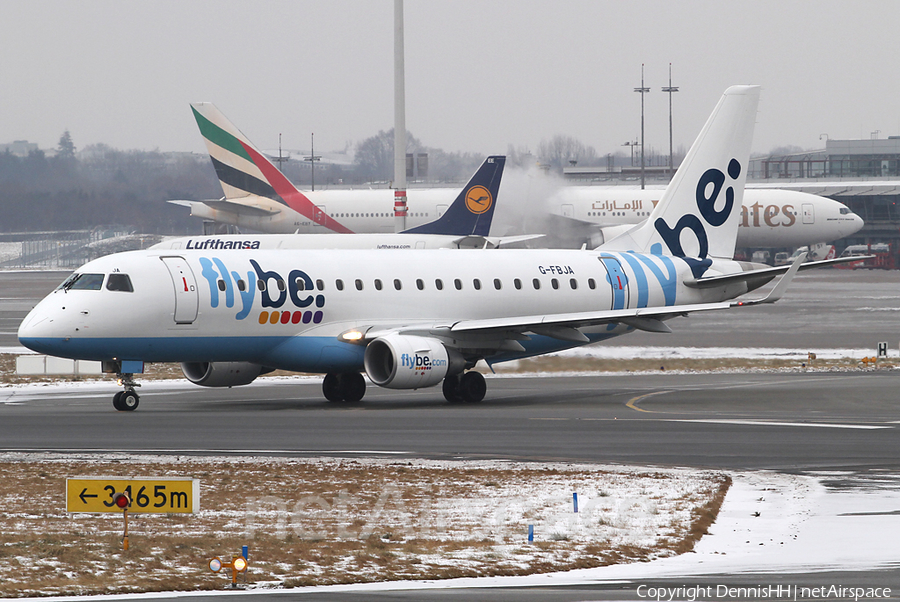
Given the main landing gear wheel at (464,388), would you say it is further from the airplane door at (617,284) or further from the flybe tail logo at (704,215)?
the flybe tail logo at (704,215)

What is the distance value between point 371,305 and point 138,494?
18801 millimetres

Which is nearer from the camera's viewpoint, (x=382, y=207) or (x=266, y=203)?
(x=266, y=203)

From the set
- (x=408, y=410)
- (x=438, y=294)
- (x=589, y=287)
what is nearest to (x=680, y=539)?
(x=408, y=410)

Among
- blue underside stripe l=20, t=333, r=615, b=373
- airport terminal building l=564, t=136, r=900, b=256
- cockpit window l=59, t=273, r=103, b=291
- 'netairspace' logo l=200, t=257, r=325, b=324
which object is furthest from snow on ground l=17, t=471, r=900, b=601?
airport terminal building l=564, t=136, r=900, b=256

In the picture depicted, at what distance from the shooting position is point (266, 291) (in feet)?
101

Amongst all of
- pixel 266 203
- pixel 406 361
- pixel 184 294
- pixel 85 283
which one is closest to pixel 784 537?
pixel 406 361

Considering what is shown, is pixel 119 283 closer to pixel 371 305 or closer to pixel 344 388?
pixel 371 305

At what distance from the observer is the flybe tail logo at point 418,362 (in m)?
29.8

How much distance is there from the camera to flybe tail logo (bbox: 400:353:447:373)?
29812mm

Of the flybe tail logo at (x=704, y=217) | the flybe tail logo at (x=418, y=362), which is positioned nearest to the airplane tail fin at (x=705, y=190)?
the flybe tail logo at (x=704, y=217)

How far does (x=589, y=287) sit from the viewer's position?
119 ft

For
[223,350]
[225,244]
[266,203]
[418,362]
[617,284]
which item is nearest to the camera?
[418,362]

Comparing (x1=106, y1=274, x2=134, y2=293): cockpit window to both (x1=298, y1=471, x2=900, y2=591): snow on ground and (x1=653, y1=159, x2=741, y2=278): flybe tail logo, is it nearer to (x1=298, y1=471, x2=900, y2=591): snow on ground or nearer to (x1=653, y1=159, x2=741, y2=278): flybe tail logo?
(x1=298, y1=471, x2=900, y2=591): snow on ground

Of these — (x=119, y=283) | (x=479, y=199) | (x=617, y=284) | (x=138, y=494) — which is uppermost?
(x=479, y=199)
